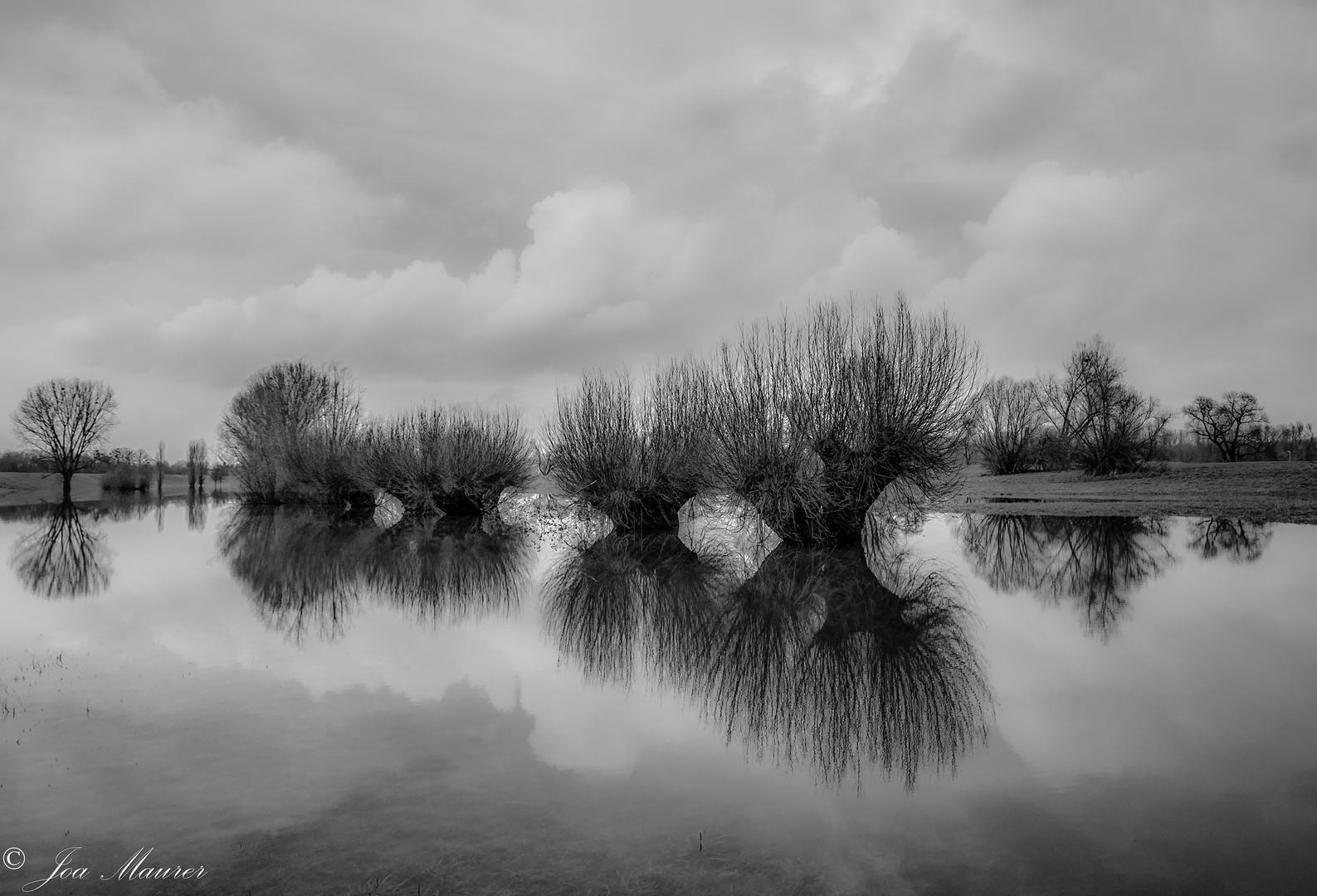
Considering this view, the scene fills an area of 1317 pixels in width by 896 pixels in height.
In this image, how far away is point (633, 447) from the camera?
81.8 ft

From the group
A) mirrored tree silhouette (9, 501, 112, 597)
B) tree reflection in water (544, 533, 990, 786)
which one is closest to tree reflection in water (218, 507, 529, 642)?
tree reflection in water (544, 533, 990, 786)

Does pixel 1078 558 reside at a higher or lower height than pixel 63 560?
higher

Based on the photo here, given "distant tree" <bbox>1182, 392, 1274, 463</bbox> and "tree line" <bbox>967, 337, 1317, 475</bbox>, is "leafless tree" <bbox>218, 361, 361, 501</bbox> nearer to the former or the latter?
"tree line" <bbox>967, 337, 1317, 475</bbox>

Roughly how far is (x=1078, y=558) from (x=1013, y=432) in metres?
49.3

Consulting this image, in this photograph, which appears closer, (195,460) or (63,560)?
(63,560)

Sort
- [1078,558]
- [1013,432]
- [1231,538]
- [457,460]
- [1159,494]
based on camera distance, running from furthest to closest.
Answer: [1013,432] < [1159,494] < [457,460] < [1231,538] < [1078,558]

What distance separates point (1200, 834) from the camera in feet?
Result: 14.0

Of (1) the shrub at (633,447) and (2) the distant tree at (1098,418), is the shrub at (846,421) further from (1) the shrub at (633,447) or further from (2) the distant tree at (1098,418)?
(2) the distant tree at (1098,418)

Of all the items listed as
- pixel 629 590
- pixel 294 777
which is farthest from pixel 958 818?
pixel 629 590

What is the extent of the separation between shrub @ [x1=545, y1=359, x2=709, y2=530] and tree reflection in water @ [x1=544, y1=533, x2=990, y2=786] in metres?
9.49

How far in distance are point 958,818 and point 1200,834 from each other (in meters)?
1.22

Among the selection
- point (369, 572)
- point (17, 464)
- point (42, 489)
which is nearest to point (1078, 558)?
point (369, 572)

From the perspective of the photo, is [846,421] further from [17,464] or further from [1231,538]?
[17,464]

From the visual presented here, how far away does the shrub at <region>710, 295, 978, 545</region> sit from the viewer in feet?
58.9
